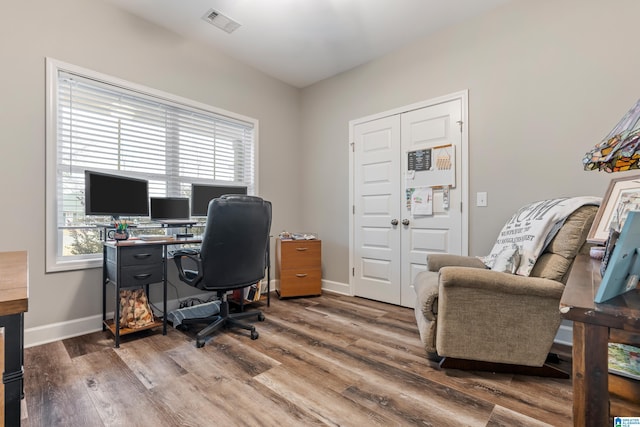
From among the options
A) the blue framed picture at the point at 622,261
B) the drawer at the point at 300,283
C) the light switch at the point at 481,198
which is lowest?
the drawer at the point at 300,283

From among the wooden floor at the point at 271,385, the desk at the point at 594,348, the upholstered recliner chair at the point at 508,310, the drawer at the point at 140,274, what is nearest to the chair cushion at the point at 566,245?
the upholstered recliner chair at the point at 508,310

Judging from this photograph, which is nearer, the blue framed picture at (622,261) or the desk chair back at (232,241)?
the blue framed picture at (622,261)

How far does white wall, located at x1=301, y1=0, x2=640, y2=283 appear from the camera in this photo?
207 centimetres

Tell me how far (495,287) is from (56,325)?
3.08 metres

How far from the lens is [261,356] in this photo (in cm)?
199

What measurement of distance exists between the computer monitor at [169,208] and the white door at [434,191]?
2215 millimetres

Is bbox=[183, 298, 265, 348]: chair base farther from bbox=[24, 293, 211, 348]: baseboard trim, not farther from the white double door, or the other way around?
the white double door

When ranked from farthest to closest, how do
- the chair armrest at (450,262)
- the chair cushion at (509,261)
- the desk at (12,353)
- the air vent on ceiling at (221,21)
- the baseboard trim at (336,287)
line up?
the baseboard trim at (336,287), the air vent on ceiling at (221,21), the chair armrest at (450,262), the chair cushion at (509,261), the desk at (12,353)

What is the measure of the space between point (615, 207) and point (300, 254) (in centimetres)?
265

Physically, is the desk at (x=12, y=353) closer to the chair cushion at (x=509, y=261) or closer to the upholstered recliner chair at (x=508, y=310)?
the upholstered recliner chair at (x=508, y=310)

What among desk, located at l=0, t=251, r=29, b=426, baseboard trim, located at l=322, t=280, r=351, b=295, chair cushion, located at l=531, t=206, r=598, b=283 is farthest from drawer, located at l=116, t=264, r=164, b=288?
chair cushion, located at l=531, t=206, r=598, b=283

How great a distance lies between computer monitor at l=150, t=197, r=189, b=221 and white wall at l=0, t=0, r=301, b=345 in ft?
2.16

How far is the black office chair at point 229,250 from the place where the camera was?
6.87 ft

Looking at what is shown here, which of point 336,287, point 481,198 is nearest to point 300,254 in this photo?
point 336,287
